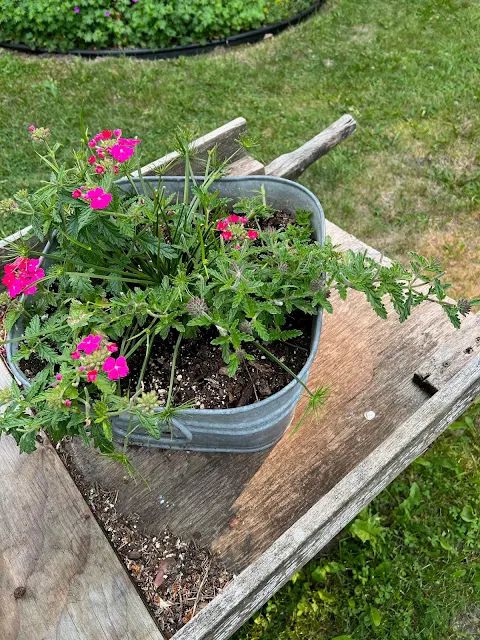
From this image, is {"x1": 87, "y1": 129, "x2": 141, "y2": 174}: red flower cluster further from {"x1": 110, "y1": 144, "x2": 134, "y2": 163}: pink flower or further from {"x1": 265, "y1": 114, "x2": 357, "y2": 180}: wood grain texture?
{"x1": 265, "y1": 114, "x2": 357, "y2": 180}: wood grain texture

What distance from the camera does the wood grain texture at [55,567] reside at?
107 cm

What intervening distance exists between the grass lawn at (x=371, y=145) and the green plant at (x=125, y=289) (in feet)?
3.24

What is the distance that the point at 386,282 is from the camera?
1.08 meters

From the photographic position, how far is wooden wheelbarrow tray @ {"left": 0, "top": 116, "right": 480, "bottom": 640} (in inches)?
40.7

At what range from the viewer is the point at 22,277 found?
1.12 metres

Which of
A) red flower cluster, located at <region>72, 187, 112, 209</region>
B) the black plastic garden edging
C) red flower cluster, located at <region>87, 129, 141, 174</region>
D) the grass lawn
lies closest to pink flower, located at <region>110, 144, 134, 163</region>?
red flower cluster, located at <region>87, 129, 141, 174</region>

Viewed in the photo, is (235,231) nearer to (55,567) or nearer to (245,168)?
(245,168)

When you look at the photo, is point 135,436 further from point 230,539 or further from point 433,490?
point 433,490

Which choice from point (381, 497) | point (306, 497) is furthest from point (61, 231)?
point (381, 497)

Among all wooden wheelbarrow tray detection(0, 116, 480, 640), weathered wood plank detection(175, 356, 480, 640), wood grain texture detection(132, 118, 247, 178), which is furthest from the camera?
wood grain texture detection(132, 118, 247, 178)

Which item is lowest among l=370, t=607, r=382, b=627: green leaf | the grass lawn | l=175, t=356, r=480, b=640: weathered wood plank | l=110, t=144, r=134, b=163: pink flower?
l=370, t=607, r=382, b=627: green leaf

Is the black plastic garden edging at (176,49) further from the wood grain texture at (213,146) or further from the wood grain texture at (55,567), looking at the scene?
the wood grain texture at (55,567)

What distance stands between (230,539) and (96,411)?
455 mm

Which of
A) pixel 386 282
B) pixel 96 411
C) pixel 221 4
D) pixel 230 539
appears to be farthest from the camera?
pixel 221 4
